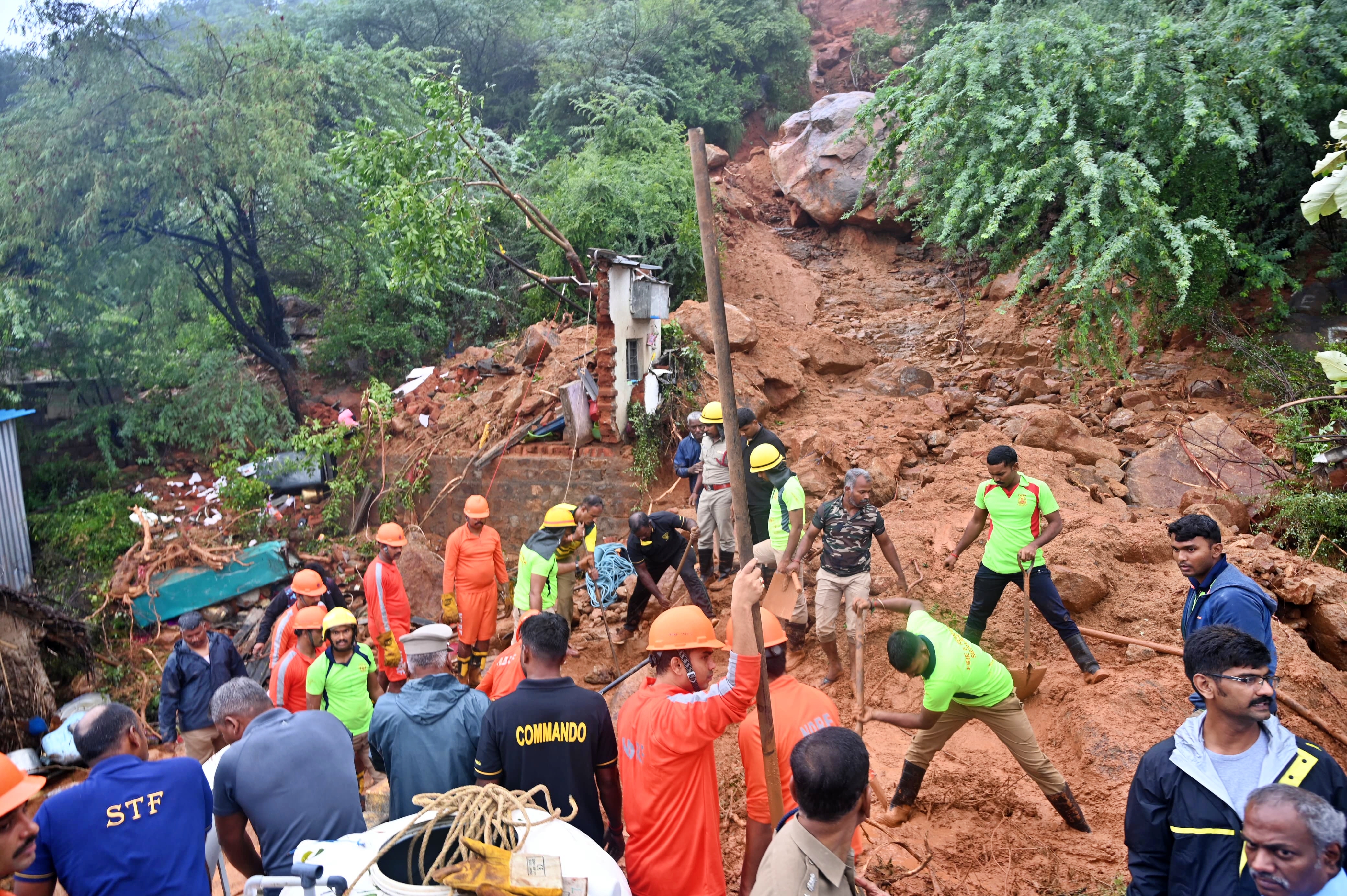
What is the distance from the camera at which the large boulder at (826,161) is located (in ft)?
56.7

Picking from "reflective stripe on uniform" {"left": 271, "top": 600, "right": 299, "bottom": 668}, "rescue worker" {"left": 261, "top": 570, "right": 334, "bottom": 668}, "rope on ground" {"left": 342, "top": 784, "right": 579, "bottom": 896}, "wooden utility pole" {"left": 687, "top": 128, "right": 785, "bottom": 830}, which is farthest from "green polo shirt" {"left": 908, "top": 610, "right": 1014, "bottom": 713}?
"reflective stripe on uniform" {"left": 271, "top": 600, "right": 299, "bottom": 668}

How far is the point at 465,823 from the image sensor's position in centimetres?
252

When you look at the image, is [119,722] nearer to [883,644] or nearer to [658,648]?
[658,648]

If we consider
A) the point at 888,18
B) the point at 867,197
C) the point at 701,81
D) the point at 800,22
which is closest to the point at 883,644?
the point at 867,197

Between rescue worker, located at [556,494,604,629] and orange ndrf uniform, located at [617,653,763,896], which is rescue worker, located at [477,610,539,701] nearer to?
orange ndrf uniform, located at [617,653,763,896]

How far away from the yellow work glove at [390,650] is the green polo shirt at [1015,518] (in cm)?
462

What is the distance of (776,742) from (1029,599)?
11.8ft

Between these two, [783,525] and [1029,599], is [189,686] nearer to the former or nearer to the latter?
[783,525]

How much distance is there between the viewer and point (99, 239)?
12.3 metres

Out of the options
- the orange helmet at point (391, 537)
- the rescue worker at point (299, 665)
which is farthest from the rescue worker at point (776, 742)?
the orange helmet at point (391, 537)

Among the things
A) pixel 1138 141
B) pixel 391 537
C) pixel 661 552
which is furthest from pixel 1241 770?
pixel 1138 141

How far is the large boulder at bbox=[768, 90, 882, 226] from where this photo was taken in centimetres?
1728

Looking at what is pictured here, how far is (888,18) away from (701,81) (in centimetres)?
1029

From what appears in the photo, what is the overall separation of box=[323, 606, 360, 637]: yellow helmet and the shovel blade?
15.1ft
